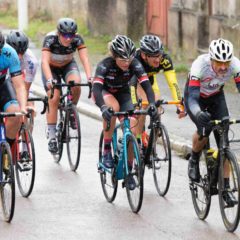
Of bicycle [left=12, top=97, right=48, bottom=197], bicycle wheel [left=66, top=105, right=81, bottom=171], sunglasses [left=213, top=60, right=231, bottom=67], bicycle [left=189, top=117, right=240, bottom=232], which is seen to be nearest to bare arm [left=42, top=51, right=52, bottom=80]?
bicycle wheel [left=66, top=105, right=81, bottom=171]

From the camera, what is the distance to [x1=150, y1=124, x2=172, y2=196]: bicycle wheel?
40.6ft

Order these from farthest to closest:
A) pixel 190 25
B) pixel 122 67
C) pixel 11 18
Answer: pixel 11 18
pixel 190 25
pixel 122 67

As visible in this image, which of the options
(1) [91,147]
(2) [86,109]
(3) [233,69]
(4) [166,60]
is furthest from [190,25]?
(3) [233,69]

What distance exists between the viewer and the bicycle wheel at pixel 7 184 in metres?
10.9

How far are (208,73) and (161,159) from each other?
1.80 meters

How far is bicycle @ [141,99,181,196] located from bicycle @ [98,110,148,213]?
18.6 inches

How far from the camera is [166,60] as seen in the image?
1352 cm

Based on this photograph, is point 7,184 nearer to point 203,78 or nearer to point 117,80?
point 117,80

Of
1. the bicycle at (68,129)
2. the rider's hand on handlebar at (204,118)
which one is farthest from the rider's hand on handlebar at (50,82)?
the rider's hand on handlebar at (204,118)

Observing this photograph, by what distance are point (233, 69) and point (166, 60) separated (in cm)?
265

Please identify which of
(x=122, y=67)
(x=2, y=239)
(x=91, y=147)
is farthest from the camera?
(x=91, y=147)

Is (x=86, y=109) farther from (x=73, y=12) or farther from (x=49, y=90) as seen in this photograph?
(x=73, y=12)

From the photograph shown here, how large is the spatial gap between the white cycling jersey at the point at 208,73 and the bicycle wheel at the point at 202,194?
0.75m

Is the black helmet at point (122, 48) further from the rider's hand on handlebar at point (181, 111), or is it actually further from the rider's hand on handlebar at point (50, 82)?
the rider's hand on handlebar at point (50, 82)
